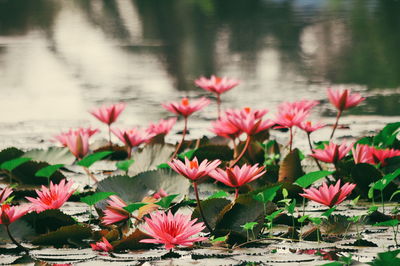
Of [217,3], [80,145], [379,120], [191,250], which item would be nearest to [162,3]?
[217,3]

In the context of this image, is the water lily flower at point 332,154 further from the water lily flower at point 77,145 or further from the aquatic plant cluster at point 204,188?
the water lily flower at point 77,145

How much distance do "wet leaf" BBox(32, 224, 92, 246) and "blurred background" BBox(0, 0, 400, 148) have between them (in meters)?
1.52

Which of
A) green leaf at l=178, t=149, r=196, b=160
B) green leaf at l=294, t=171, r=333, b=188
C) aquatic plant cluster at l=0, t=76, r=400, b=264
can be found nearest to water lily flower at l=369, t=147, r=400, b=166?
aquatic plant cluster at l=0, t=76, r=400, b=264

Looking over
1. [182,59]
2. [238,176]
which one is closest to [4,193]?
[238,176]

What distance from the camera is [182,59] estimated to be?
8.05 meters

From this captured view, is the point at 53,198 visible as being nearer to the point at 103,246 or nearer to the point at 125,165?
the point at 103,246

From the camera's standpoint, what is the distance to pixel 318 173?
2.47 metres

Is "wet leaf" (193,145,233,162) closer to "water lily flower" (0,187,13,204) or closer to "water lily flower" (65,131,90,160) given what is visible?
"water lily flower" (65,131,90,160)

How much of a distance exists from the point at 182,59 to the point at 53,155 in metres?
4.85

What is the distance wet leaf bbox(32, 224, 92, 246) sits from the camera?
90.7 inches

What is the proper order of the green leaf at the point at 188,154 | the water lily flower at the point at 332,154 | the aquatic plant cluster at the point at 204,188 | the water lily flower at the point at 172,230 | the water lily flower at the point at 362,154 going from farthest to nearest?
the green leaf at the point at 188,154, the water lily flower at the point at 362,154, the water lily flower at the point at 332,154, the aquatic plant cluster at the point at 204,188, the water lily flower at the point at 172,230

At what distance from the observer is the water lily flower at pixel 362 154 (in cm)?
286

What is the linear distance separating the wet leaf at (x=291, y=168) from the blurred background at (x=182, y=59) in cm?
109

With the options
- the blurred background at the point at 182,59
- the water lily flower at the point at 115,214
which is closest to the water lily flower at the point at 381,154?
the water lily flower at the point at 115,214
